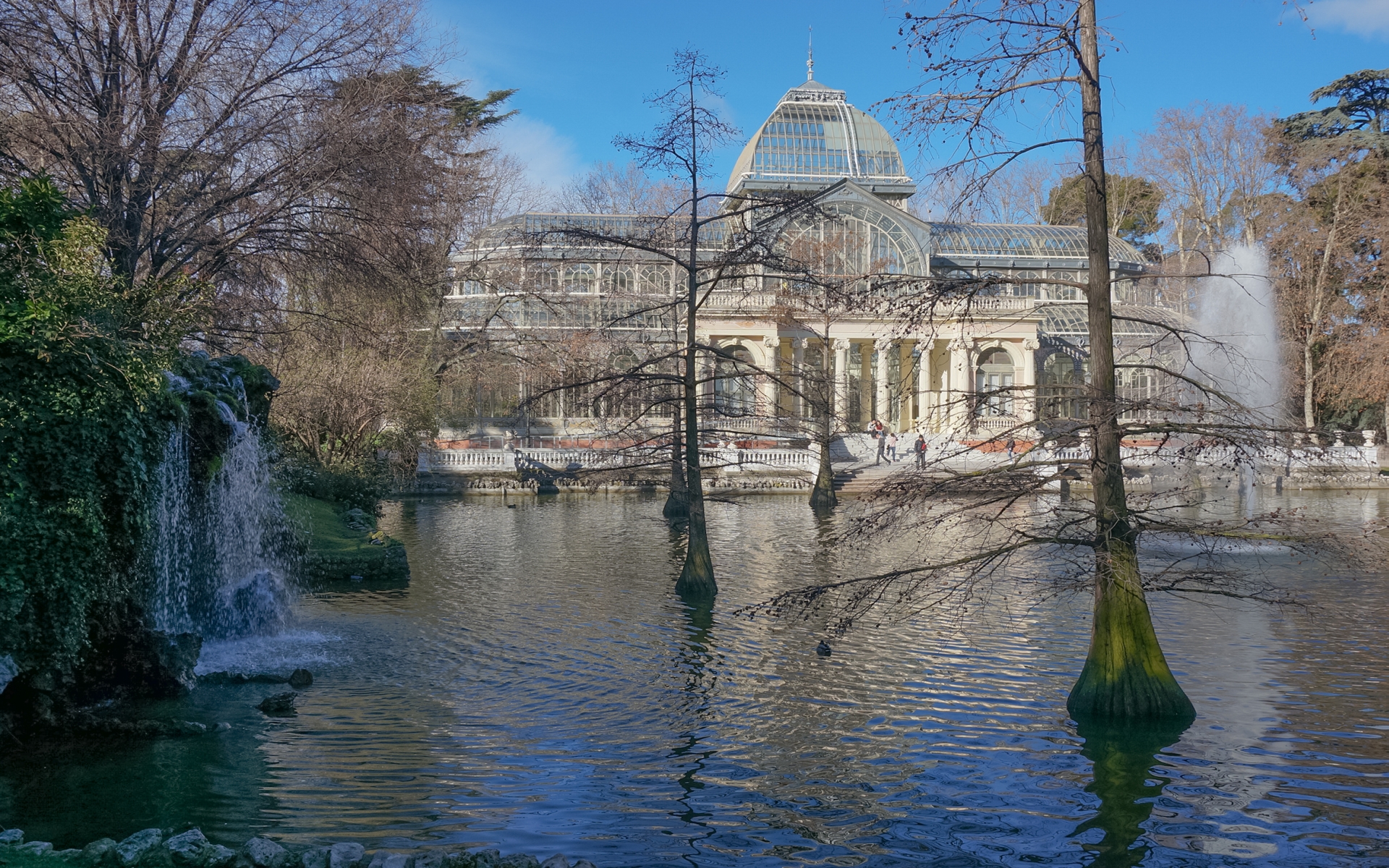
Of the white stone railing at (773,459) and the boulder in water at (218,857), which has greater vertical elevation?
the white stone railing at (773,459)

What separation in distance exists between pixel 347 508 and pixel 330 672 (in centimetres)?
1174

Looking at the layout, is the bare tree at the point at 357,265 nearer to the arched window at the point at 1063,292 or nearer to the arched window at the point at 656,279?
the arched window at the point at 656,279

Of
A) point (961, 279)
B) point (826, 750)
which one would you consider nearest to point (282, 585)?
point (826, 750)

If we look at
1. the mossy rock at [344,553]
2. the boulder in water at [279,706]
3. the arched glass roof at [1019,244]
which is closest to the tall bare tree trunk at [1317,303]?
the arched glass roof at [1019,244]

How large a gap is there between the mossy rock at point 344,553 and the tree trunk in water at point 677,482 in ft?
16.4

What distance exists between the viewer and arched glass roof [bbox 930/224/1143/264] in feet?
158

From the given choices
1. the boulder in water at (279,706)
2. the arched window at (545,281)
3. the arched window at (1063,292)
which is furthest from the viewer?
the arched window at (1063,292)

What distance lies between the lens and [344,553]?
54.1ft

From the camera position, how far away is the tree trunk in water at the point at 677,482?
62.0 feet

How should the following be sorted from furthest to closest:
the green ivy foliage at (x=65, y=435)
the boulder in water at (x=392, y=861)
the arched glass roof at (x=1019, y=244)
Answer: the arched glass roof at (x=1019, y=244) → the green ivy foliage at (x=65, y=435) → the boulder in water at (x=392, y=861)

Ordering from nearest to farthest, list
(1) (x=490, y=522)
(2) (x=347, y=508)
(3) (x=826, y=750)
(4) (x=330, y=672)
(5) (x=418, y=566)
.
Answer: (3) (x=826, y=750) < (4) (x=330, y=672) < (5) (x=418, y=566) < (2) (x=347, y=508) < (1) (x=490, y=522)

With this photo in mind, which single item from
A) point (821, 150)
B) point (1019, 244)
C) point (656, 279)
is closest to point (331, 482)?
point (656, 279)

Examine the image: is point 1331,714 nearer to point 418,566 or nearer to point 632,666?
point 632,666

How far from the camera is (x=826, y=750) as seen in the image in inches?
336
